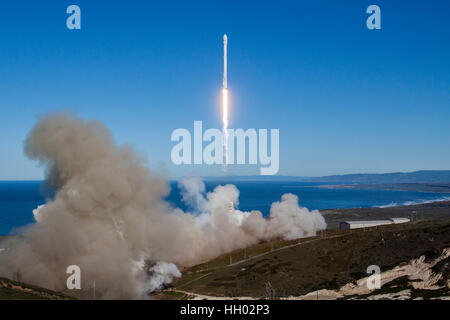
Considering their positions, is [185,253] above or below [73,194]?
below

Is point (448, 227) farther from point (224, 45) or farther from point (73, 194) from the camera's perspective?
point (73, 194)

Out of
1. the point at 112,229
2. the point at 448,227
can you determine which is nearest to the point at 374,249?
the point at 448,227
